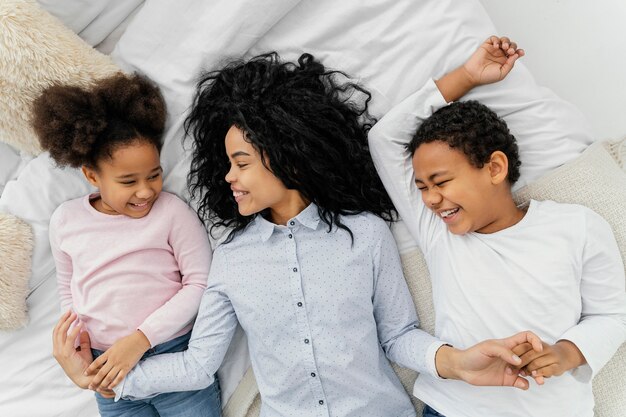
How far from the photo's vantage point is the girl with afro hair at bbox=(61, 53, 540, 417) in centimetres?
123

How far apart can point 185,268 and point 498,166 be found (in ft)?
2.59

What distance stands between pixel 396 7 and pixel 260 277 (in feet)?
2.32

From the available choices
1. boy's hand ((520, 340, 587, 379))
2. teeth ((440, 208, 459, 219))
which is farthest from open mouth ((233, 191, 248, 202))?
boy's hand ((520, 340, 587, 379))

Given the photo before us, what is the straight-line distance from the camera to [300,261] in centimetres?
127

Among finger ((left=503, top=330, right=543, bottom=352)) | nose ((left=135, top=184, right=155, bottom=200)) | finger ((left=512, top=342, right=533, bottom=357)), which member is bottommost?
finger ((left=512, top=342, right=533, bottom=357))

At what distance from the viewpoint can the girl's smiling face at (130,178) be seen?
1.26 metres

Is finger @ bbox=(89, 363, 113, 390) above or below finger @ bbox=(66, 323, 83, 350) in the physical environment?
below

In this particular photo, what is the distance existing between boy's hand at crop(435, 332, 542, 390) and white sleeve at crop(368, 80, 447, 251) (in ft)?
0.90

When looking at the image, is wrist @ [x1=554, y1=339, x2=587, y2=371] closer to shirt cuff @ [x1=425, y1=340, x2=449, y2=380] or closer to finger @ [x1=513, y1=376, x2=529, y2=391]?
finger @ [x1=513, y1=376, x2=529, y2=391]

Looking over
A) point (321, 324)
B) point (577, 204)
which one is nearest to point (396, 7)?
point (577, 204)

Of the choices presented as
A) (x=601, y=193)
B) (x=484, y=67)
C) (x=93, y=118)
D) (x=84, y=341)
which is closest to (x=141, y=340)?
(x=84, y=341)

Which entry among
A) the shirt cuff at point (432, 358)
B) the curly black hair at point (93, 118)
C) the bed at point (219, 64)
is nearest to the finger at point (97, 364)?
the bed at point (219, 64)

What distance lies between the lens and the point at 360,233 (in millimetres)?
1280

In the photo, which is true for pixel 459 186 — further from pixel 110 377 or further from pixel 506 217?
pixel 110 377
